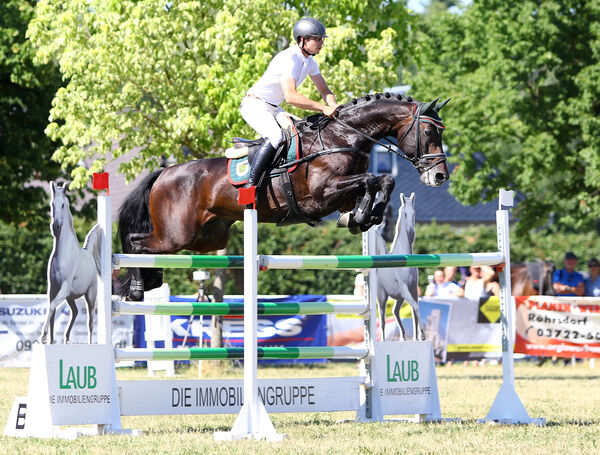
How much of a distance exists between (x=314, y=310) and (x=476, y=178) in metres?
14.1

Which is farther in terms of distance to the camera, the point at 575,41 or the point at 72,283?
the point at 575,41

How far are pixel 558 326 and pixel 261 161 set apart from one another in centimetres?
877

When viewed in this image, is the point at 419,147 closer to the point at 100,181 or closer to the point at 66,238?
the point at 100,181

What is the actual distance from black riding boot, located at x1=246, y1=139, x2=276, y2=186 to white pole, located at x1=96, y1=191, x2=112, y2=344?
3.98 ft

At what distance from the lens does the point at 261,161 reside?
7520mm

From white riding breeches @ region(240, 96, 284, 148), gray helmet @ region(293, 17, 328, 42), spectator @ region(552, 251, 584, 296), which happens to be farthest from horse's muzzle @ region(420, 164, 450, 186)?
spectator @ region(552, 251, 584, 296)

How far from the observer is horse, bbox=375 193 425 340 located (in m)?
7.99

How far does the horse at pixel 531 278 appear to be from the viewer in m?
18.3

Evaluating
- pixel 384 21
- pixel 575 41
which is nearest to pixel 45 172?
pixel 384 21

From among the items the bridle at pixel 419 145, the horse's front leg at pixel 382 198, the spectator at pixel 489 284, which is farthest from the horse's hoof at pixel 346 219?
the spectator at pixel 489 284

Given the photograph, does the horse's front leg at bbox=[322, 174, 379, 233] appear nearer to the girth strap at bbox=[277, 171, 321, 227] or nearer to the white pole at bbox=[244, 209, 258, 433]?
the girth strap at bbox=[277, 171, 321, 227]

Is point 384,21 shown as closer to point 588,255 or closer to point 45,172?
point 45,172

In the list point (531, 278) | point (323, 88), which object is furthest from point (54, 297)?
point (531, 278)

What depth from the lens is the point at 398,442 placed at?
6.22 meters
